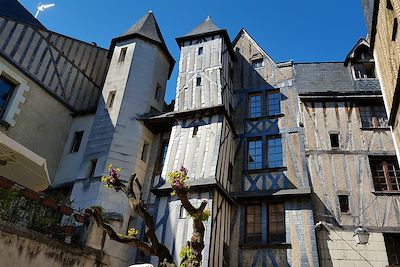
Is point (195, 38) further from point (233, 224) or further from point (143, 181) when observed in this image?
point (233, 224)

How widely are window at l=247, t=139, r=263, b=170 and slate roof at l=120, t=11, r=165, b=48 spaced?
5.49 m

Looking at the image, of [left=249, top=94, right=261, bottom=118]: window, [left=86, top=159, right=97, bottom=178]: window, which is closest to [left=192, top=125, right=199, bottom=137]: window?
[left=249, top=94, right=261, bottom=118]: window

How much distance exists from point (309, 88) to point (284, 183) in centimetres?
366

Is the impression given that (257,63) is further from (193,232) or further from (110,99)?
(193,232)

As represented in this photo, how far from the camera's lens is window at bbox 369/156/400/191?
9.35 metres

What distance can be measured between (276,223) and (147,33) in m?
8.52

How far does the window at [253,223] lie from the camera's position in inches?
367

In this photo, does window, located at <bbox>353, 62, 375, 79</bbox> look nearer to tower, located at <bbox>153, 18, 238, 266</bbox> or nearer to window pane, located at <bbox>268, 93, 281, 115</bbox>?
window pane, located at <bbox>268, 93, 281, 115</bbox>

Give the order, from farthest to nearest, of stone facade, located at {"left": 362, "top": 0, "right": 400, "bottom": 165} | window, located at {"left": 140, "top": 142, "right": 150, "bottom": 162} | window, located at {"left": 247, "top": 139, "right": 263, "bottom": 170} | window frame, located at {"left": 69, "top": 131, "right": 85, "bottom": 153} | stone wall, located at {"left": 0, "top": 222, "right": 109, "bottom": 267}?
1. window frame, located at {"left": 69, "top": 131, "right": 85, "bottom": 153}
2. window, located at {"left": 140, "top": 142, "right": 150, "bottom": 162}
3. window, located at {"left": 247, "top": 139, "right": 263, "bottom": 170}
4. stone facade, located at {"left": 362, "top": 0, "right": 400, "bottom": 165}
5. stone wall, located at {"left": 0, "top": 222, "right": 109, "bottom": 267}

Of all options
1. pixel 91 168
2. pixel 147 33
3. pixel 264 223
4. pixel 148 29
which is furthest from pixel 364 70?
pixel 91 168

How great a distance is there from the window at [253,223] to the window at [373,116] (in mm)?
4070

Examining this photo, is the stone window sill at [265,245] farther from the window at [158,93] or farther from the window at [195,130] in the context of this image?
the window at [158,93]

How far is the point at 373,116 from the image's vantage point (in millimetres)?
10492

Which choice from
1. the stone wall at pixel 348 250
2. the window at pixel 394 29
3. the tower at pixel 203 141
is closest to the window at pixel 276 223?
the stone wall at pixel 348 250
